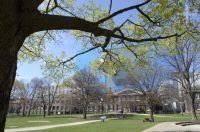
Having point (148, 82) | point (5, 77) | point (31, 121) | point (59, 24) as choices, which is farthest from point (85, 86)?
point (5, 77)

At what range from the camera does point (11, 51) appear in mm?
5387

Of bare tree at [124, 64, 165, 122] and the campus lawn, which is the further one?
bare tree at [124, 64, 165, 122]

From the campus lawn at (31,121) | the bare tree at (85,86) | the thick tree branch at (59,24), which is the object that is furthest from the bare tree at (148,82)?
the thick tree branch at (59,24)

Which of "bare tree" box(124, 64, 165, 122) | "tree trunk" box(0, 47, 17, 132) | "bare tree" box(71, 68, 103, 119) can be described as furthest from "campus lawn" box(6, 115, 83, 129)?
"tree trunk" box(0, 47, 17, 132)

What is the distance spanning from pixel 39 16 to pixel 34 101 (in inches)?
3700

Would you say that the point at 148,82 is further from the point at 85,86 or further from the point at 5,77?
the point at 5,77

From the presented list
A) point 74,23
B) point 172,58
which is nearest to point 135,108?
point 172,58

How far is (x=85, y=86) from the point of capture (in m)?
55.6

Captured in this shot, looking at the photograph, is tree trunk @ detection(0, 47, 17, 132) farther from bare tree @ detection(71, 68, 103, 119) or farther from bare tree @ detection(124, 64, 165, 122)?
bare tree @ detection(71, 68, 103, 119)

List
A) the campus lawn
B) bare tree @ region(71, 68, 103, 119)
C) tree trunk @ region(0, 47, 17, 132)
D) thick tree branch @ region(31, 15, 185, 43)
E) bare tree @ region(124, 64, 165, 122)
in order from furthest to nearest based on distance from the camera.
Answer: bare tree @ region(71, 68, 103, 119) → bare tree @ region(124, 64, 165, 122) → the campus lawn → thick tree branch @ region(31, 15, 185, 43) → tree trunk @ region(0, 47, 17, 132)

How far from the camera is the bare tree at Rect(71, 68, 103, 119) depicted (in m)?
55.2

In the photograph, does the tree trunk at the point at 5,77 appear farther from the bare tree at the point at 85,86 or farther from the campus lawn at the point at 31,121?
the bare tree at the point at 85,86

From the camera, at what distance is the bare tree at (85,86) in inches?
2175

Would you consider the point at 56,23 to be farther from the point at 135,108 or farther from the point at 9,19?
the point at 135,108
